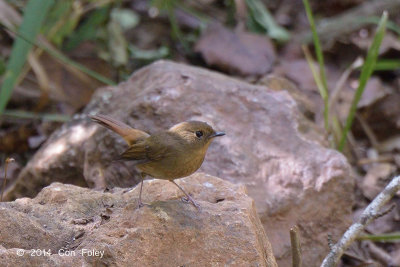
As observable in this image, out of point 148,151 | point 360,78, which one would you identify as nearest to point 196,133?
point 148,151

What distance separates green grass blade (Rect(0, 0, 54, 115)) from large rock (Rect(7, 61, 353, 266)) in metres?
0.71

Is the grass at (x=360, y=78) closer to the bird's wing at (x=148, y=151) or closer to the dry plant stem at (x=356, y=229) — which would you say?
the dry plant stem at (x=356, y=229)

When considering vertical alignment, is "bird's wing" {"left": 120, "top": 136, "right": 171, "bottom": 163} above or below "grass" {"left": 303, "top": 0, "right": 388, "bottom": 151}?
below

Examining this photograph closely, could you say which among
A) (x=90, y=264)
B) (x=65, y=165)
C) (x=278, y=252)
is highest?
(x=90, y=264)

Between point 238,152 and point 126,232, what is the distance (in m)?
1.65

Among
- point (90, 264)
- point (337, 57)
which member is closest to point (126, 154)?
point (90, 264)

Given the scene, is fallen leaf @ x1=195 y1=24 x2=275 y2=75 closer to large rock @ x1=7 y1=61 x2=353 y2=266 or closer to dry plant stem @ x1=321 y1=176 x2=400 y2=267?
large rock @ x1=7 y1=61 x2=353 y2=266

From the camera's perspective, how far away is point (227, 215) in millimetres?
3248

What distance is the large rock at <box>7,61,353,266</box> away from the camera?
4328mm

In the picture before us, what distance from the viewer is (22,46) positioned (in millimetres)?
5496

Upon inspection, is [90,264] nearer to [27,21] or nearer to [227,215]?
[227,215]

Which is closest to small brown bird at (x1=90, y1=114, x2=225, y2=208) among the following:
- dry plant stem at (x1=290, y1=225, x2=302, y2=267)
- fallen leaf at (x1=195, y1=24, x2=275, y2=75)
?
dry plant stem at (x1=290, y1=225, x2=302, y2=267)

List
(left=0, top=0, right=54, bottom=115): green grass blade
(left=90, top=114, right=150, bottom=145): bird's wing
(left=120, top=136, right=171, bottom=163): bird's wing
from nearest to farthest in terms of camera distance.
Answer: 1. (left=120, top=136, right=171, bottom=163): bird's wing
2. (left=90, top=114, right=150, bottom=145): bird's wing
3. (left=0, top=0, right=54, bottom=115): green grass blade

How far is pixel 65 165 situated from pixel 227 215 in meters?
2.06
